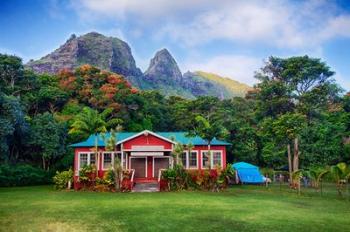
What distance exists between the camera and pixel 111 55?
80.9 meters

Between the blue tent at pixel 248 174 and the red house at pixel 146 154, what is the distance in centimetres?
360

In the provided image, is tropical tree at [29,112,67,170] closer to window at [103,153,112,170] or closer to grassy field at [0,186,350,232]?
window at [103,153,112,170]

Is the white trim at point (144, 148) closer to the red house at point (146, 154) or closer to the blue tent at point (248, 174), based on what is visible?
the red house at point (146, 154)

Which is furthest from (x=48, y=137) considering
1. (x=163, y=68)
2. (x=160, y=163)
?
(x=163, y=68)

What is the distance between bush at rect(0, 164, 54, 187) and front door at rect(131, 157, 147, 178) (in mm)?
7771

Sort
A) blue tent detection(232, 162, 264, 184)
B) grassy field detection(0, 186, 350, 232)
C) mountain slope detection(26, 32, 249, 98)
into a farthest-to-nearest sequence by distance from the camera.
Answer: mountain slope detection(26, 32, 249, 98), blue tent detection(232, 162, 264, 184), grassy field detection(0, 186, 350, 232)

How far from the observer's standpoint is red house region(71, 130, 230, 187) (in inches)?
965

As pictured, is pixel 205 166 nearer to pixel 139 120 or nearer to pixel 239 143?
pixel 239 143

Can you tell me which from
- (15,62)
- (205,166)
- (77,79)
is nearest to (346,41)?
(205,166)

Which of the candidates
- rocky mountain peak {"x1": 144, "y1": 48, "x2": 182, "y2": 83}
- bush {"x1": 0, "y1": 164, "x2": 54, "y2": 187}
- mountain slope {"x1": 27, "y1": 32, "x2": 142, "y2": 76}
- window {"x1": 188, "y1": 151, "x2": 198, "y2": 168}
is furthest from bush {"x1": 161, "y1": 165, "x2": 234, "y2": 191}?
rocky mountain peak {"x1": 144, "y1": 48, "x2": 182, "y2": 83}

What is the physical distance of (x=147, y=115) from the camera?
129 ft

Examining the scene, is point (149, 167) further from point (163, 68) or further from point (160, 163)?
point (163, 68)

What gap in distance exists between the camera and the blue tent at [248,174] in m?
28.0

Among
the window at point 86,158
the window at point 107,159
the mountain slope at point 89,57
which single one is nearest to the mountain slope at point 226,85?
the mountain slope at point 89,57
